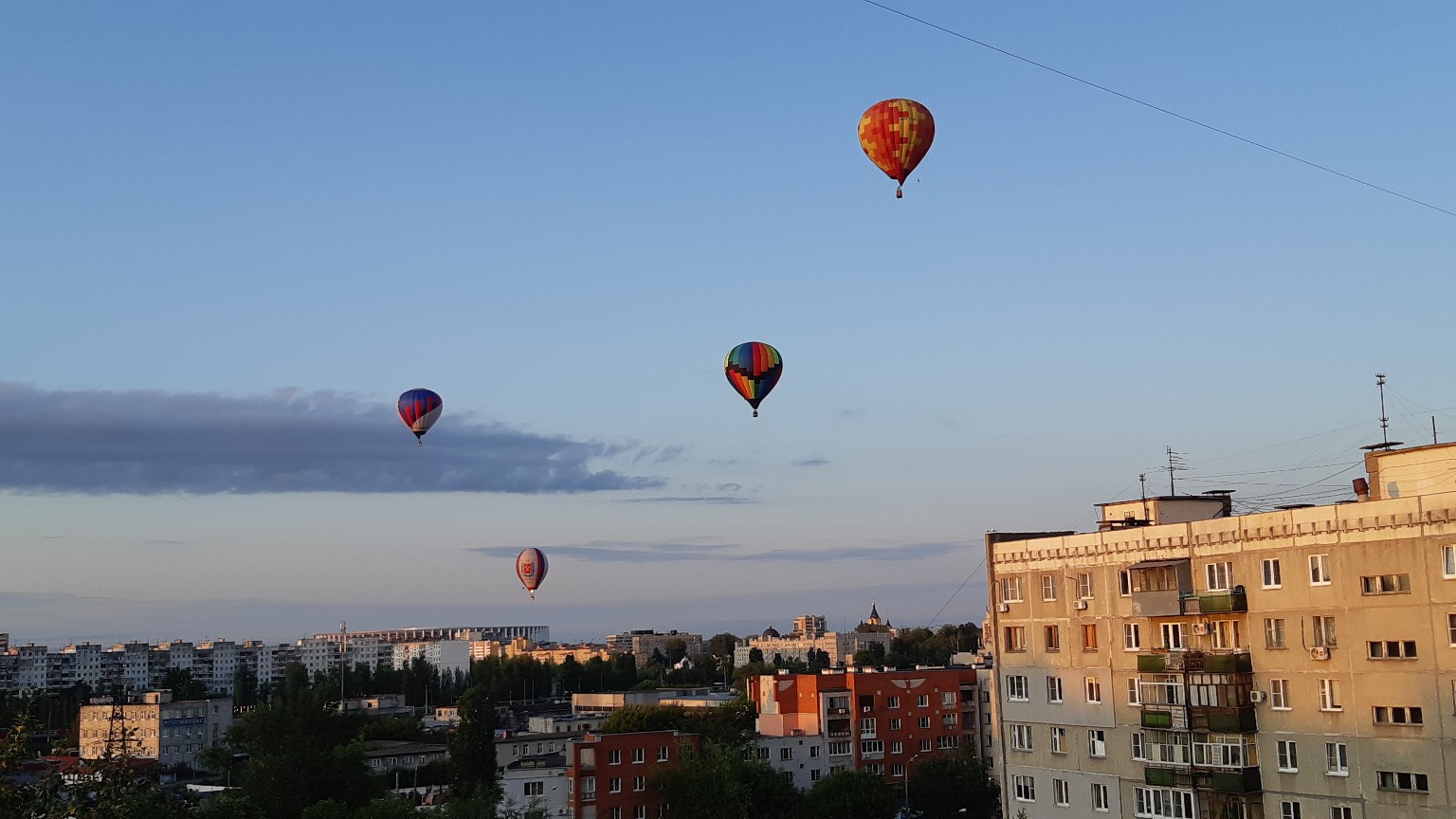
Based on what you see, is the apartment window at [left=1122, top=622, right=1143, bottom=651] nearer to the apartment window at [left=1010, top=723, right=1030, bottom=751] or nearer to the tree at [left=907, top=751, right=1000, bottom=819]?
the apartment window at [left=1010, top=723, right=1030, bottom=751]

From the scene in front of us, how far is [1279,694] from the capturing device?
33.0 meters

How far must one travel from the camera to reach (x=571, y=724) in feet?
358

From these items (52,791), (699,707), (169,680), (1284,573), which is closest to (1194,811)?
(1284,573)

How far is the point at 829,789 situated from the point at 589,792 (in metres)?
13.1

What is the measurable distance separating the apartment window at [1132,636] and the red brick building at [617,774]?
1566 inches

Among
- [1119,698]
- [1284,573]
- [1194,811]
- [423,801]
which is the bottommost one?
[423,801]

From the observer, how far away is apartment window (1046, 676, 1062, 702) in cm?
3822

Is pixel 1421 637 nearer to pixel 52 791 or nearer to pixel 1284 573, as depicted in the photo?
pixel 1284 573

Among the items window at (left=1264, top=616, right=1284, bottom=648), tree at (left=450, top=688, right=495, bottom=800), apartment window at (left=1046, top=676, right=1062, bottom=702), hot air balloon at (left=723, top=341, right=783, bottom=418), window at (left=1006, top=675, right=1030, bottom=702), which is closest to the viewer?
window at (left=1264, top=616, right=1284, bottom=648)

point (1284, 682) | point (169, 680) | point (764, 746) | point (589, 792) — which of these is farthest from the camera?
point (169, 680)

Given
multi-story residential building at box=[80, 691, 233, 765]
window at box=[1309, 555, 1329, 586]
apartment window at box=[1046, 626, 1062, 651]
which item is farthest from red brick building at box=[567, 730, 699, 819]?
multi-story residential building at box=[80, 691, 233, 765]

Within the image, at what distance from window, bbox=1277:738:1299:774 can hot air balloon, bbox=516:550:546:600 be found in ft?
270

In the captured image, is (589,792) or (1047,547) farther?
(589,792)

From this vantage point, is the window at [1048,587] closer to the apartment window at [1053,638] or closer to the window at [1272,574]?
the apartment window at [1053,638]
